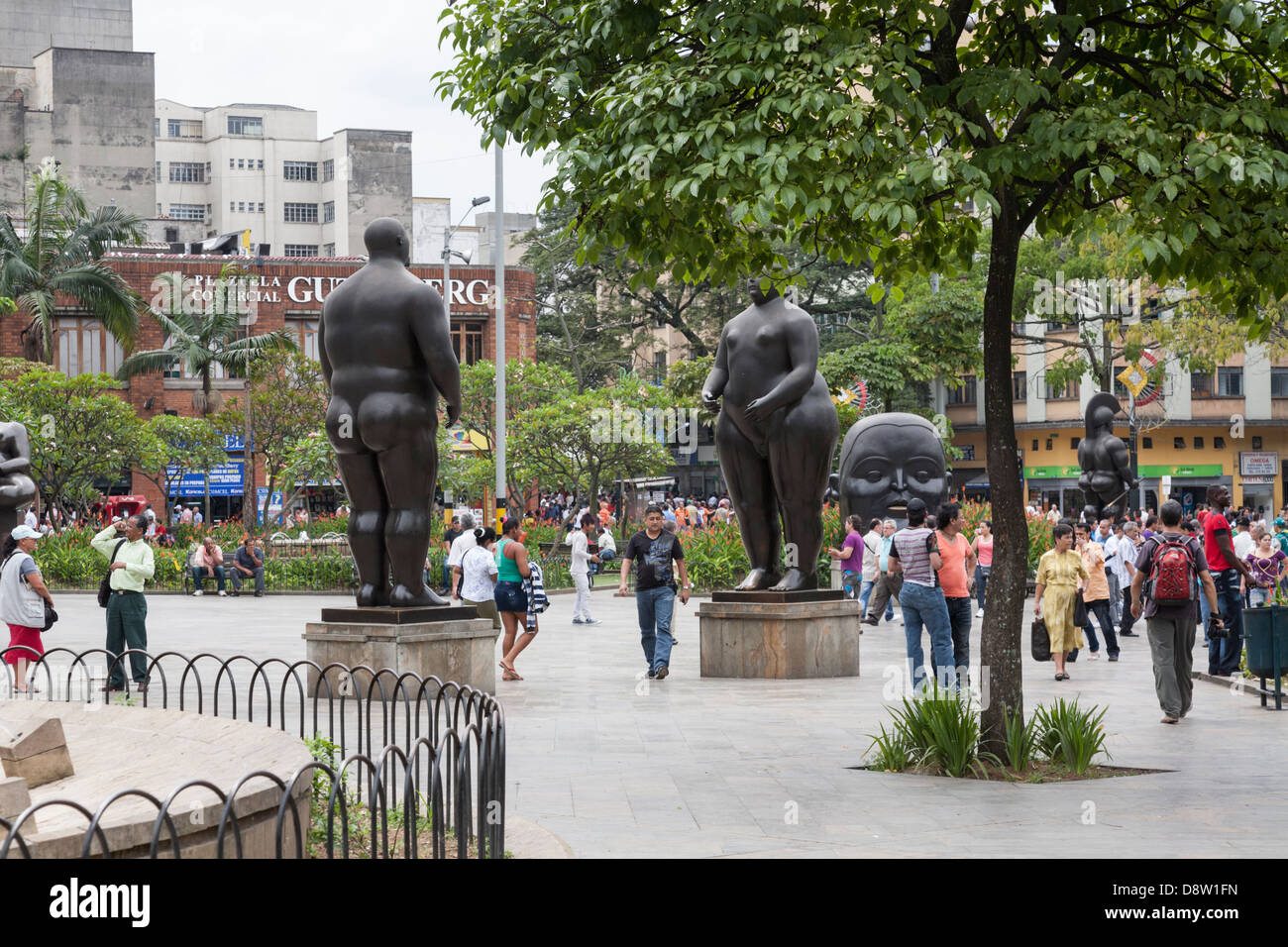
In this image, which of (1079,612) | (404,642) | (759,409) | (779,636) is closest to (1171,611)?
(779,636)

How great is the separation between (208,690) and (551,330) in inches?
1823

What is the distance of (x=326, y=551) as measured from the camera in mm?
31422

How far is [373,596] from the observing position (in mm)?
12109

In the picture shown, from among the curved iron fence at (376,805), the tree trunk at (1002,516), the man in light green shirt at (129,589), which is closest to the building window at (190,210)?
the man in light green shirt at (129,589)

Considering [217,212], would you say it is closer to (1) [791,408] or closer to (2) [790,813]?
(1) [791,408]

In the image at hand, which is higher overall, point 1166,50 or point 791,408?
point 1166,50

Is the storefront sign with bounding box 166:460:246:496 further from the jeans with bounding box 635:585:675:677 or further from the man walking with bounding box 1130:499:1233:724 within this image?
the man walking with bounding box 1130:499:1233:724

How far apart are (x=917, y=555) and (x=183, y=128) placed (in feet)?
249

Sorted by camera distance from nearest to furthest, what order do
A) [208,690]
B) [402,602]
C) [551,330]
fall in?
[402,602]
[208,690]
[551,330]

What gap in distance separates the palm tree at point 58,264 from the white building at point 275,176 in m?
27.9

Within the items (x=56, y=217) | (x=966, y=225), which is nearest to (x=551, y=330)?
(x=56, y=217)

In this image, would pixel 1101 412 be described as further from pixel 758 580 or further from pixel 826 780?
pixel 826 780

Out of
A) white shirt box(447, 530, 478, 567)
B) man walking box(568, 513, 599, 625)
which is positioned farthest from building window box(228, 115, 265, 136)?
white shirt box(447, 530, 478, 567)

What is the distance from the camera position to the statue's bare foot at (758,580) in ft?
46.8
